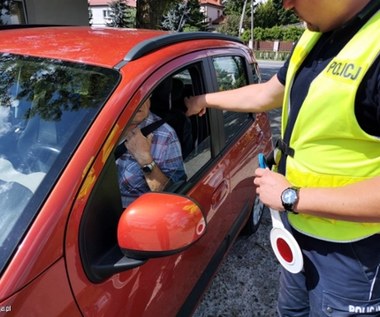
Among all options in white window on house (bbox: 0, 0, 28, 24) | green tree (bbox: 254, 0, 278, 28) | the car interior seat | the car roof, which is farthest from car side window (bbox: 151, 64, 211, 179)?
green tree (bbox: 254, 0, 278, 28)

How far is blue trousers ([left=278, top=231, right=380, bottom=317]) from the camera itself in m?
1.24

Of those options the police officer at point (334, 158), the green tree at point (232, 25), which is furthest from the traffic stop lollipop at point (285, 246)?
the green tree at point (232, 25)

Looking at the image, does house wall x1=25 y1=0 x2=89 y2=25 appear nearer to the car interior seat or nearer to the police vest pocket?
the car interior seat

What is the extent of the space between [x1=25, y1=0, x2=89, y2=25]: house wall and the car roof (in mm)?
6461

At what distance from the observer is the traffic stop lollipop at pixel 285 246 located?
135 centimetres

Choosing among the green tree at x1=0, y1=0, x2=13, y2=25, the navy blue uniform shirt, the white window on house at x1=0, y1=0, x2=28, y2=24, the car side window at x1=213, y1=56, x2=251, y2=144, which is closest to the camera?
the navy blue uniform shirt

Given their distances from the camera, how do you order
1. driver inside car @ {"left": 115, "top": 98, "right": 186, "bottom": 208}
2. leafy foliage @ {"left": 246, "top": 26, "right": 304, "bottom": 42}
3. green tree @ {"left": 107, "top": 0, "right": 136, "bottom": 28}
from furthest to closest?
leafy foliage @ {"left": 246, "top": 26, "right": 304, "bottom": 42}, green tree @ {"left": 107, "top": 0, "right": 136, "bottom": 28}, driver inside car @ {"left": 115, "top": 98, "right": 186, "bottom": 208}

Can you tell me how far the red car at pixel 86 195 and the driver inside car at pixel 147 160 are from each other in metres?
0.08

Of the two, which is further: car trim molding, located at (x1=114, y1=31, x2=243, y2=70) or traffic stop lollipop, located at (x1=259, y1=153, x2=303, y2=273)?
car trim molding, located at (x1=114, y1=31, x2=243, y2=70)

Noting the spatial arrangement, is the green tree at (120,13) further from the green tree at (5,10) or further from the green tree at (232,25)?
the green tree at (5,10)

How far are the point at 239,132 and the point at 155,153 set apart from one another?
0.87 m

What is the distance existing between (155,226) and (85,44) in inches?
36.1

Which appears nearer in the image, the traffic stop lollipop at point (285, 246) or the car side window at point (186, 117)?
the traffic stop lollipop at point (285, 246)

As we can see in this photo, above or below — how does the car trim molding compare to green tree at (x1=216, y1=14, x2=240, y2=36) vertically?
above
